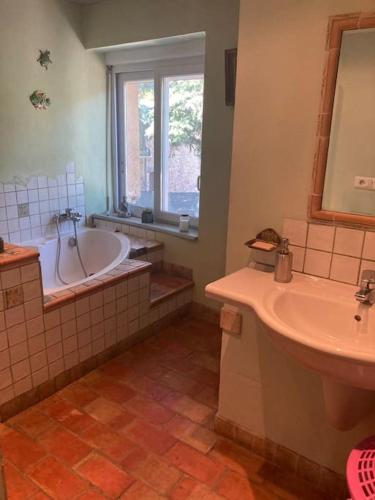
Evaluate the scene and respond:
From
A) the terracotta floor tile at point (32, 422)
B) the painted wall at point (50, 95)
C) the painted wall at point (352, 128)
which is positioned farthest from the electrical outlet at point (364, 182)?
the painted wall at point (50, 95)

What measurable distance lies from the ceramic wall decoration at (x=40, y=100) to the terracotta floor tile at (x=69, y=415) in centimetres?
218

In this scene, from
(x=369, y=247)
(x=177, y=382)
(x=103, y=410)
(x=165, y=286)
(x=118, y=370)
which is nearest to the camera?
(x=369, y=247)

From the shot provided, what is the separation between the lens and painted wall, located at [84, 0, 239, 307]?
271cm

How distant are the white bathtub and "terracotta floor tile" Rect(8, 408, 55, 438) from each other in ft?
3.99

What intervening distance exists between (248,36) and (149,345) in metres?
2.01

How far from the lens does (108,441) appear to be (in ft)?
6.43

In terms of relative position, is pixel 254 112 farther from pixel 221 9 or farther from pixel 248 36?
pixel 221 9

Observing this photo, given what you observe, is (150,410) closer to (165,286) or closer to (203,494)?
(203,494)

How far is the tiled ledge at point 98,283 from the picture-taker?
2.21 meters

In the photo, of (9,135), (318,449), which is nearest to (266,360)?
(318,449)

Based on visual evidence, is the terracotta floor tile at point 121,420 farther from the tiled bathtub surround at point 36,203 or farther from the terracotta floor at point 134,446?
the tiled bathtub surround at point 36,203

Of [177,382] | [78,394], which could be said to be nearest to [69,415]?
[78,394]

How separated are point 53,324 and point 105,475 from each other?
0.82 meters

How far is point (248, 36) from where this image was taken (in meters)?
1.61
